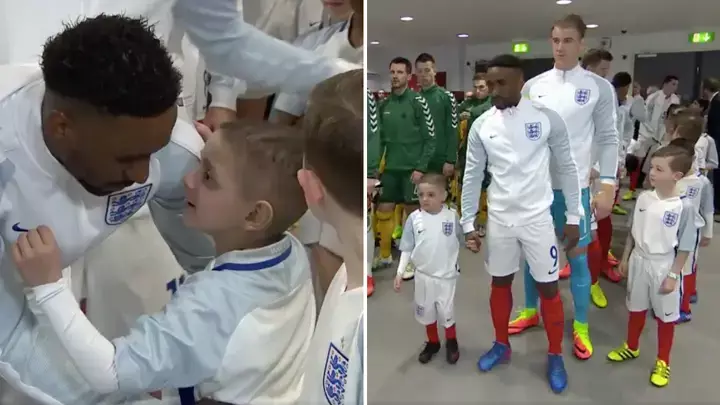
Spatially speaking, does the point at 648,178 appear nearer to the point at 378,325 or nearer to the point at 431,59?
the point at 431,59

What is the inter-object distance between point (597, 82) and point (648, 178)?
0.40 meters

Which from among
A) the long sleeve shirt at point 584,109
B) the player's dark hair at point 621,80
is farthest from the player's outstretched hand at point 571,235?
the player's dark hair at point 621,80

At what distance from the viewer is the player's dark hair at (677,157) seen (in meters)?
1.77

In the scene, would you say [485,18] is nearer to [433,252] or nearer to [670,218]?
[433,252]

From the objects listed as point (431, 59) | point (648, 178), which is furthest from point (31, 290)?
point (648, 178)

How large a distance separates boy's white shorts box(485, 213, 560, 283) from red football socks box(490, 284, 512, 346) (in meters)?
0.06

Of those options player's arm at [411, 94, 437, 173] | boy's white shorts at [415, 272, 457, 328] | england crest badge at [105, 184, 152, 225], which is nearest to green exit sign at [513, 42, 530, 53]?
player's arm at [411, 94, 437, 173]

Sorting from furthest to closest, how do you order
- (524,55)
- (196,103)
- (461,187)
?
(461,187)
(524,55)
(196,103)

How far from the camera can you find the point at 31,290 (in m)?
0.65

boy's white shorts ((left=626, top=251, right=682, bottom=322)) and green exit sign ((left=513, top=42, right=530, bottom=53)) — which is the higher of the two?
green exit sign ((left=513, top=42, right=530, bottom=53))

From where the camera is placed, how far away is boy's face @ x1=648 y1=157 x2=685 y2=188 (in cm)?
178

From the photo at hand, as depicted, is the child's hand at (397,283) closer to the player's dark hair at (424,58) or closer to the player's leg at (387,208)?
the player's leg at (387,208)

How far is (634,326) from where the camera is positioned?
1870 mm

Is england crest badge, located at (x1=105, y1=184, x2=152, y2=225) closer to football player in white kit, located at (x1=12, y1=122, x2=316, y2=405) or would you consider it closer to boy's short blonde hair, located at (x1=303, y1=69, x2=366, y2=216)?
football player in white kit, located at (x1=12, y1=122, x2=316, y2=405)
